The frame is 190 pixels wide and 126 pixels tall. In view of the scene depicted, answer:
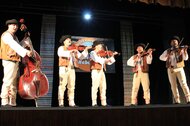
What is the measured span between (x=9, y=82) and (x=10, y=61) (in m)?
0.27

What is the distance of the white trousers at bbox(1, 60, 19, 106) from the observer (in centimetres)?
289

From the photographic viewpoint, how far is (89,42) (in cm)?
534

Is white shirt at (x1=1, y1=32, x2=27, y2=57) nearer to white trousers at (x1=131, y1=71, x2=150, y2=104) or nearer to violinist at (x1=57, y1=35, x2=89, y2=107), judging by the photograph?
violinist at (x1=57, y1=35, x2=89, y2=107)

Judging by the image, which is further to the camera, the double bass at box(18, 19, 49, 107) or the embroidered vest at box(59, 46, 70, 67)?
the embroidered vest at box(59, 46, 70, 67)

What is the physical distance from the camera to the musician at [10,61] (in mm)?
2873

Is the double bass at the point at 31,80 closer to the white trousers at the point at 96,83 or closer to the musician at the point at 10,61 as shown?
the musician at the point at 10,61

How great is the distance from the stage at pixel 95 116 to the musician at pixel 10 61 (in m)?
0.74

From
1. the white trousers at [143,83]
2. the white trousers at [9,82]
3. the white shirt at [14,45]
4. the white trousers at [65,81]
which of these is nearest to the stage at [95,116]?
the white trousers at [9,82]

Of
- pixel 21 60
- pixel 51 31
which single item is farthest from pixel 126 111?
pixel 51 31

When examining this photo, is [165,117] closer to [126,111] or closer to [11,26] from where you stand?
[126,111]

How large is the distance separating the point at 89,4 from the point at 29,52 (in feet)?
7.11

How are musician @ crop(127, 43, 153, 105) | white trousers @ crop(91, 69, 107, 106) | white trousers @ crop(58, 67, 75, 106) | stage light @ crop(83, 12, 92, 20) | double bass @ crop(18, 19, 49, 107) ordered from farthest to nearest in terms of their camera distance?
stage light @ crop(83, 12, 92, 20), musician @ crop(127, 43, 153, 105), white trousers @ crop(91, 69, 107, 106), white trousers @ crop(58, 67, 75, 106), double bass @ crop(18, 19, 49, 107)

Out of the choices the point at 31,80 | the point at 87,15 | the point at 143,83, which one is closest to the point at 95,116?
the point at 31,80

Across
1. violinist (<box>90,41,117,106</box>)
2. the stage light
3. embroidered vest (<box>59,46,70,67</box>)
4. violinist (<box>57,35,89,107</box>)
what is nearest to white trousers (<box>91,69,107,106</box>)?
violinist (<box>90,41,117,106</box>)
